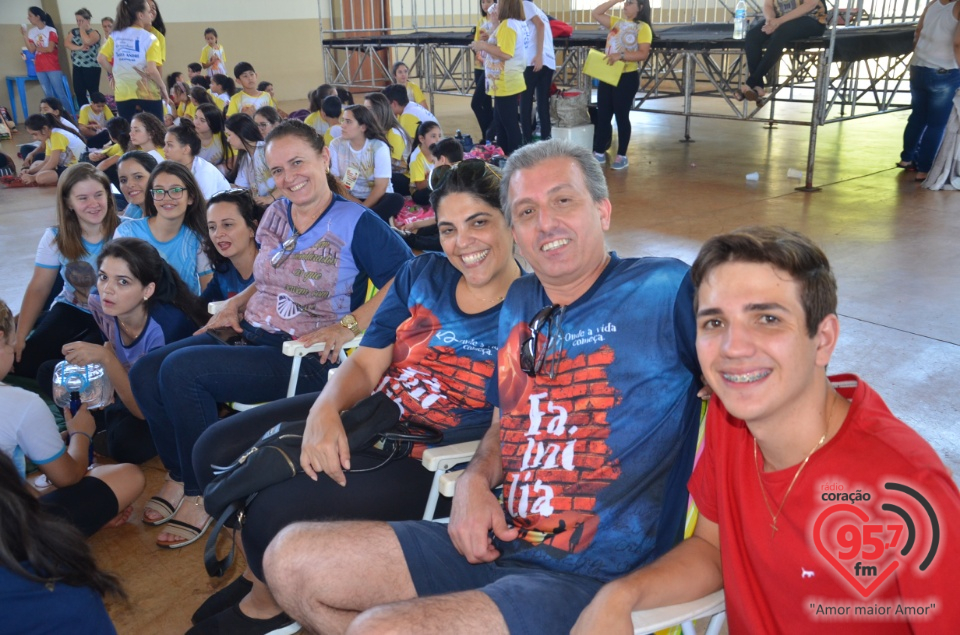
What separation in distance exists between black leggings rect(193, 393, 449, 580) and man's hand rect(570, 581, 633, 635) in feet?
2.57

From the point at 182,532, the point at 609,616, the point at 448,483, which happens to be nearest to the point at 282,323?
the point at 182,532

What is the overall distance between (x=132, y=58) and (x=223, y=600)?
6.45 metres

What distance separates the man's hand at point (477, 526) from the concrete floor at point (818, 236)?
103cm

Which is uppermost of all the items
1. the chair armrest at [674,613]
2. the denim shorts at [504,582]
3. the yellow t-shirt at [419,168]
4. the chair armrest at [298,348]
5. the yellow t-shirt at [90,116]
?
the yellow t-shirt at [90,116]

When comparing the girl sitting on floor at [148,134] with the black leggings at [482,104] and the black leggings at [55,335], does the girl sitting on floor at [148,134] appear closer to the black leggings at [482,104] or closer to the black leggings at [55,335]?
the black leggings at [55,335]

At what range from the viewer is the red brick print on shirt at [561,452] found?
1565 mm

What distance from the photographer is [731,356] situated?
4.12 ft

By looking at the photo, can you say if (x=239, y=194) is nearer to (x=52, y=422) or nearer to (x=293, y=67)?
(x=52, y=422)

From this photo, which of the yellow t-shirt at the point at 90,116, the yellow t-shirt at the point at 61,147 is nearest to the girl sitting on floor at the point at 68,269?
the yellow t-shirt at the point at 61,147

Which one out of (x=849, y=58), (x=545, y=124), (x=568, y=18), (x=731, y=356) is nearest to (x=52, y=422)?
(x=731, y=356)

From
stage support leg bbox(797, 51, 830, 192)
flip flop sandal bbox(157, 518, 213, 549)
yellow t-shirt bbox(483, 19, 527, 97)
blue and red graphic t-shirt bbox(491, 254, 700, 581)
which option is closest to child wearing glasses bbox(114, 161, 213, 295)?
flip flop sandal bbox(157, 518, 213, 549)

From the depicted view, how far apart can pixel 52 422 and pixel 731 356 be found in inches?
77.5

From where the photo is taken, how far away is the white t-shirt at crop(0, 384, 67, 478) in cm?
213

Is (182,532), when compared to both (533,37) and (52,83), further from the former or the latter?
(52,83)
